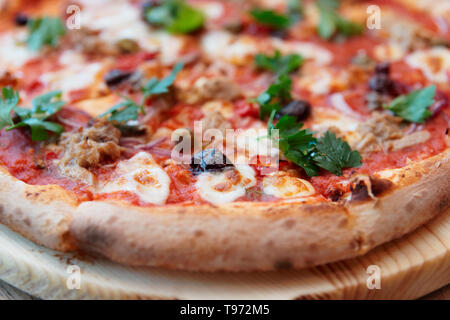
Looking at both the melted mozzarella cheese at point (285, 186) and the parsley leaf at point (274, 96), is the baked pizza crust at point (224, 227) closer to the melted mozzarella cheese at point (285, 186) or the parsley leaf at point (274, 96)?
the melted mozzarella cheese at point (285, 186)

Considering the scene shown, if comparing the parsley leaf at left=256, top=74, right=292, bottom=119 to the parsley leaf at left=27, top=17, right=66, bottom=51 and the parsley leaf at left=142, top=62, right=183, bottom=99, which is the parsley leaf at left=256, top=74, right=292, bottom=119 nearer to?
the parsley leaf at left=142, top=62, right=183, bottom=99

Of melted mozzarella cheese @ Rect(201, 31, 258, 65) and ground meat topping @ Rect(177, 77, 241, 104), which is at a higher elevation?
melted mozzarella cheese @ Rect(201, 31, 258, 65)

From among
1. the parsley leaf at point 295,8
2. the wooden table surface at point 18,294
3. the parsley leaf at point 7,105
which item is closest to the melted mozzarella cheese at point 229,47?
the parsley leaf at point 295,8

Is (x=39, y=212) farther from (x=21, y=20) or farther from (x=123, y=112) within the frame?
(x=21, y=20)

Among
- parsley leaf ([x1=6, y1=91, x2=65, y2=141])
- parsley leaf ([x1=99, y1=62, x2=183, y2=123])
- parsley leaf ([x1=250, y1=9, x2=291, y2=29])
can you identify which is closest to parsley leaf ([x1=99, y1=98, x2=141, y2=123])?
parsley leaf ([x1=99, y1=62, x2=183, y2=123])

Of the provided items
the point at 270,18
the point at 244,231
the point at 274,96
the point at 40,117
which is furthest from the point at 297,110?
the point at 40,117

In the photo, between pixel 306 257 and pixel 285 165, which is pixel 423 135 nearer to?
pixel 285 165

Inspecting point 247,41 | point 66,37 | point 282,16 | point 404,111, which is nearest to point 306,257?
point 404,111
